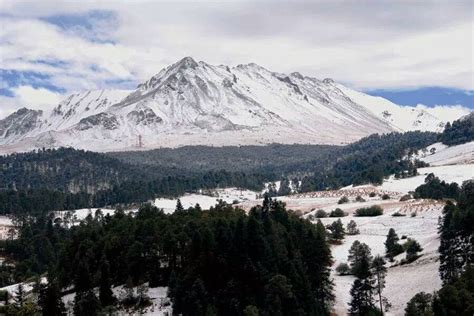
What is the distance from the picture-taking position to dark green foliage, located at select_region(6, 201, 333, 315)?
295 feet

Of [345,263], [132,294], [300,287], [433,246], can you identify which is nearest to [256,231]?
[300,287]

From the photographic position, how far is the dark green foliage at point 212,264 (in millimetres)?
89812

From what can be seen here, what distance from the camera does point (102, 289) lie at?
9738 centimetres

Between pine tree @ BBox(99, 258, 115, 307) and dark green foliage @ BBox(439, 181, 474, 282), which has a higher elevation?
dark green foliage @ BBox(439, 181, 474, 282)

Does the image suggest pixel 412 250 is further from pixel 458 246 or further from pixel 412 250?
pixel 458 246

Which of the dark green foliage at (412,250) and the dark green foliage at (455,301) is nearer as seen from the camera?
the dark green foliage at (455,301)

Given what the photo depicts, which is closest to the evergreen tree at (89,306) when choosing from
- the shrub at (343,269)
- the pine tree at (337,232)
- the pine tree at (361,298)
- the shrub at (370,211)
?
the pine tree at (361,298)

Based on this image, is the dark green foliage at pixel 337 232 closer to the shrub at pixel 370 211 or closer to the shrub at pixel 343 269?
the shrub at pixel 343 269

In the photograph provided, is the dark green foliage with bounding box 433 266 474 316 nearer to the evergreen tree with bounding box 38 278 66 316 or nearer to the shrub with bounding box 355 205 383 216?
the evergreen tree with bounding box 38 278 66 316

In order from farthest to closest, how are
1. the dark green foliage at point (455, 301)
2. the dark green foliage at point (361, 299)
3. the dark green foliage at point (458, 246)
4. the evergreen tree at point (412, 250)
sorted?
the evergreen tree at point (412, 250) → the dark green foliage at point (458, 246) → the dark green foliage at point (361, 299) → the dark green foliage at point (455, 301)

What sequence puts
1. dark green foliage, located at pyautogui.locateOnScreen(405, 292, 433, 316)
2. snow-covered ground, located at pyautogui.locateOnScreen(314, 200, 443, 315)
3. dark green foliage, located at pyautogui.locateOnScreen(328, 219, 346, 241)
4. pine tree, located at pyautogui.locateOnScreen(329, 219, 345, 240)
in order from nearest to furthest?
1. dark green foliage, located at pyautogui.locateOnScreen(405, 292, 433, 316)
2. snow-covered ground, located at pyautogui.locateOnScreen(314, 200, 443, 315)
3. dark green foliage, located at pyautogui.locateOnScreen(328, 219, 346, 241)
4. pine tree, located at pyautogui.locateOnScreen(329, 219, 345, 240)

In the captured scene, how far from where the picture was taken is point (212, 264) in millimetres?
96188

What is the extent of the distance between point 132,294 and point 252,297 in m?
18.9

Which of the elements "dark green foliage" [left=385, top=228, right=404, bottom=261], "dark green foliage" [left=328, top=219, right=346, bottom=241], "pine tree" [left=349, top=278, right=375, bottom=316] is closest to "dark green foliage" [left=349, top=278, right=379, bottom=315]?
"pine tree" [left=349, top=278, right=375, bottom=316]
